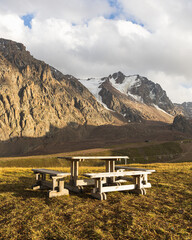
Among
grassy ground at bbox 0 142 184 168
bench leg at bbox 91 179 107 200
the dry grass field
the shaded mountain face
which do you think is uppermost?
the shaded mountain face

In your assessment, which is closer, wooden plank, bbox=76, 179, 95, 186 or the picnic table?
the picnic table

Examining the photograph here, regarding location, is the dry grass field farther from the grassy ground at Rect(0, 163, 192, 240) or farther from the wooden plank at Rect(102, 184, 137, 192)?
the wooden plank at Rect(102, 184, 137, 192)

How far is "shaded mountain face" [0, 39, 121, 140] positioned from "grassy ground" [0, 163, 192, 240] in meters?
112

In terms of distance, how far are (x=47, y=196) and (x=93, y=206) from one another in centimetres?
253

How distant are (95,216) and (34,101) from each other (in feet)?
429

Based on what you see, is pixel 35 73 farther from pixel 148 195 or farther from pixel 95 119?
pixel 148 195

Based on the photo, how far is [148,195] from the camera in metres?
9.61

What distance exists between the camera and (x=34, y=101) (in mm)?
130625

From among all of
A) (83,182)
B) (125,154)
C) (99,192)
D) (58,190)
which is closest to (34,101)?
(125,154)

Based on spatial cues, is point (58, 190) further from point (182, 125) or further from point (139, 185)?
point (182, 125)

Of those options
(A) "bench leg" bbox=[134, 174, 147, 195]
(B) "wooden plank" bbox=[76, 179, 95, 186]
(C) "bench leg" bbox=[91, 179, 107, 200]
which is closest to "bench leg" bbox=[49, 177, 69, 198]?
(B) "wooden plank" bbox=[76, 179, 95, 186]

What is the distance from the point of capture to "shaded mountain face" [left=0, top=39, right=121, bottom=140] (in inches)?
4680

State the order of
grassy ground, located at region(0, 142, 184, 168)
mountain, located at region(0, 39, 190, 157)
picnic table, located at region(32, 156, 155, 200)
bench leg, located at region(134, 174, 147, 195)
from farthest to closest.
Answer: mountain, located at region(0, 39, 190, 157) → grassy ground, located at region(0, 142, 184, 168) → bench leg, located at region(134, 174, 147, 195) → picnic table, located at region(32, 156, 155, 200)

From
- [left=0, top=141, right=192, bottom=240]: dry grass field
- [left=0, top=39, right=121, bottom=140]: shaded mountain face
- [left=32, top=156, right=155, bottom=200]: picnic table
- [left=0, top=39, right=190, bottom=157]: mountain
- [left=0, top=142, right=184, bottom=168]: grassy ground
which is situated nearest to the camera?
[left=0, top=141, right=192, bottom=240]: dry grass field
